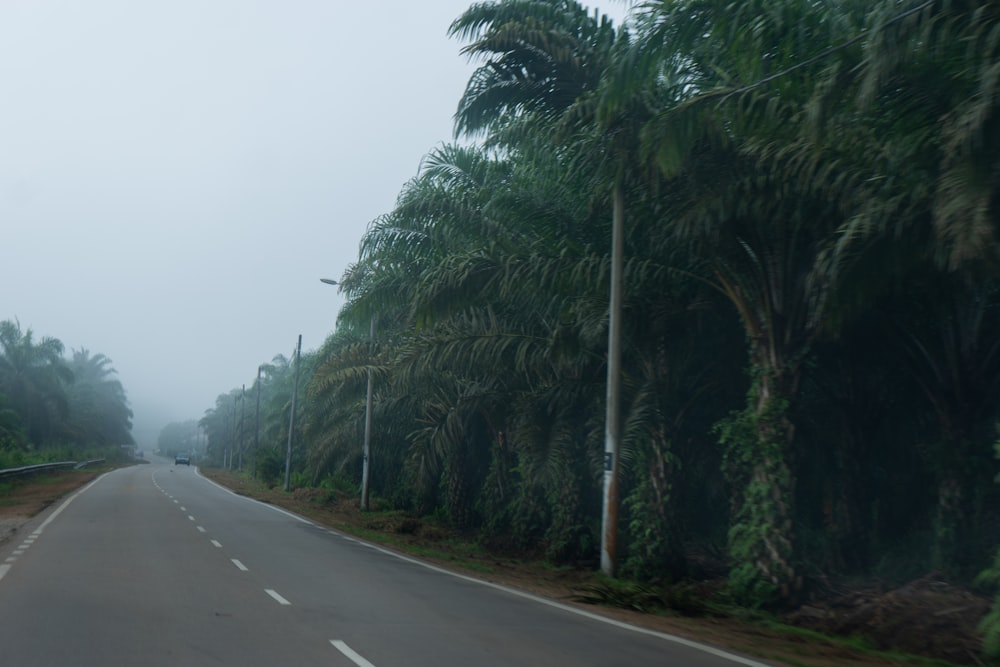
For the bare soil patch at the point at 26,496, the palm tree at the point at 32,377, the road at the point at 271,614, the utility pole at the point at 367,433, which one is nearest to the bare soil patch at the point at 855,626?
the road at the point at 271,614

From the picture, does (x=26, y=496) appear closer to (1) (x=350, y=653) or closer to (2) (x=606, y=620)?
(2) (x=606, y=620)

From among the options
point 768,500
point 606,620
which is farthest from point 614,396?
point 606,620

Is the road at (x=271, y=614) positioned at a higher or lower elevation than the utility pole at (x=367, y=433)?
lower

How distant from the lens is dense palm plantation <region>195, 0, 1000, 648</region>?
10.7 m

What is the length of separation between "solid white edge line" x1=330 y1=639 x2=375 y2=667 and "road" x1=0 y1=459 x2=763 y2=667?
0.02m

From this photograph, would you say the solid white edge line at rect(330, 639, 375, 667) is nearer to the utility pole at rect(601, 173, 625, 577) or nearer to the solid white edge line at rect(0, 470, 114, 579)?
the solid white edge line at rect(0, 470, 114, 579)

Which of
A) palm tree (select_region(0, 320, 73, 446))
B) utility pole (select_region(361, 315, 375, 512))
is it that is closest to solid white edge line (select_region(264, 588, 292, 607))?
utility pole (select_region(361, 315, 375, 512))

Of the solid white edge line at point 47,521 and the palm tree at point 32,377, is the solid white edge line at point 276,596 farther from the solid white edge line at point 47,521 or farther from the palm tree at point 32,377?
the palm tree at point 32,377

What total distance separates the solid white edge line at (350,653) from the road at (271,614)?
2cm

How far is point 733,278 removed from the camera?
14.8 meters

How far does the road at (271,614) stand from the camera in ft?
27.1

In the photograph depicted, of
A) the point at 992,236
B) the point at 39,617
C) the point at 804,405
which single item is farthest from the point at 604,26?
the point at 39,617

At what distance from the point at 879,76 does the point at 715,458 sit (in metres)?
10.5

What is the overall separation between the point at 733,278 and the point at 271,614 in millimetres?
8469
